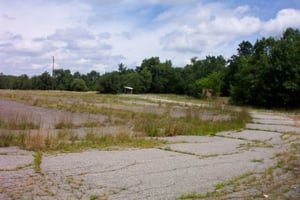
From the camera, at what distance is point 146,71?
13138 centimetres

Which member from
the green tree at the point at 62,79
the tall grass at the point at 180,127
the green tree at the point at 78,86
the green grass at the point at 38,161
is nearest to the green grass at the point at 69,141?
the green grass at the point at 38,161

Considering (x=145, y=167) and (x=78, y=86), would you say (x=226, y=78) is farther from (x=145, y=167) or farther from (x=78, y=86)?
(x=145, y=167)

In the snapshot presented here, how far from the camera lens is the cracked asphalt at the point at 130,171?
7012 mm

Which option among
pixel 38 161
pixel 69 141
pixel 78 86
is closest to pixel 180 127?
pixel 69 141

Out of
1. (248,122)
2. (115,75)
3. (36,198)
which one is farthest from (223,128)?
(115,75)

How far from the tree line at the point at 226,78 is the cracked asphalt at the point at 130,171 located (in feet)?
114

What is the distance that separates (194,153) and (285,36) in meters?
44.8

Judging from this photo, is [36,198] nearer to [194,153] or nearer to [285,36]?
[194,153]

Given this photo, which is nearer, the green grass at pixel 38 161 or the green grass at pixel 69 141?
the green grass at pixel 38 161

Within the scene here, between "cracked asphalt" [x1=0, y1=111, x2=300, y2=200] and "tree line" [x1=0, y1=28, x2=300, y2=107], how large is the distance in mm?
34835

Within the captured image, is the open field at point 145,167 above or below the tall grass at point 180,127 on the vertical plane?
below

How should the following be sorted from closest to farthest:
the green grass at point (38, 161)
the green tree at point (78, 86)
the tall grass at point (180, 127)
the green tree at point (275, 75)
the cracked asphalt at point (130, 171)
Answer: the cracked asphalt at point (130, 171) → the green grass at point (38, 161) → the tall grass at point (180, 127) → the green tree at point (275, 75) → the green tree at point (78, 86)

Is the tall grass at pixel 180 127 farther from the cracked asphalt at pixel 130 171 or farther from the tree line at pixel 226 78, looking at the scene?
the tree line at pixel 226 78

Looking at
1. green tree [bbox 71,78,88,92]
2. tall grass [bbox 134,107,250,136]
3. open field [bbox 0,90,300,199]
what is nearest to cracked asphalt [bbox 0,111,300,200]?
open field [bbox 0,90,300,199]
